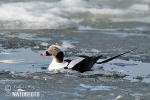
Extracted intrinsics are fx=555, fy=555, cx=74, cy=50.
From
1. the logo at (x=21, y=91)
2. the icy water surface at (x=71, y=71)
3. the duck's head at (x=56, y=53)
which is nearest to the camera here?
the logo at (x=21, y=91)

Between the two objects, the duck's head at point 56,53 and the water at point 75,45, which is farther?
the duck's head at point 56,53

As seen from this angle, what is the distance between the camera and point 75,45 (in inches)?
455

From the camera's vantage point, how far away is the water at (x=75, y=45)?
24.5 feet

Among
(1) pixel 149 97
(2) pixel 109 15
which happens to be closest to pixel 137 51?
(1) pixel 149 97

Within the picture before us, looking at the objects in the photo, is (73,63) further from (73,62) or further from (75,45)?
(75,45)

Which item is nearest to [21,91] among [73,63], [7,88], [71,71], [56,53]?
[7,88]

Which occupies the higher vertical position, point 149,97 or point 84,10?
point 84,10

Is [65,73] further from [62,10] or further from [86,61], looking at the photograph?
[62,10]

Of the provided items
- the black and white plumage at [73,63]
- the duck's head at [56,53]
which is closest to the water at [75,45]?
the black and white plumage at [73,63]

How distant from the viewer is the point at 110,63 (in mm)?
9891

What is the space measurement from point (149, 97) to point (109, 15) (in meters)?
9.28

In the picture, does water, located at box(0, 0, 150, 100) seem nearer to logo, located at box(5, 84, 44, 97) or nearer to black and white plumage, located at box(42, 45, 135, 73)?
logo, located at box(5, 84, 44, 97)

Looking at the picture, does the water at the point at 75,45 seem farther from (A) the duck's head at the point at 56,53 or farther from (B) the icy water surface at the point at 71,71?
(A) the duck's head at the point at 56,53

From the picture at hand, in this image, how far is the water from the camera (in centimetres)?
746
